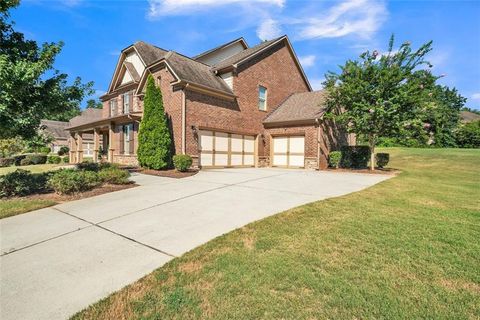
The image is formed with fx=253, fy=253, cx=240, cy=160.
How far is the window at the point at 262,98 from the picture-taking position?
18927 millimetres

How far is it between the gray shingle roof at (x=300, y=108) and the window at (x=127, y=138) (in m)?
9.62

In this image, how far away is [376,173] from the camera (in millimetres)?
13094

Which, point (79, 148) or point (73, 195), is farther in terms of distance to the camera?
point (79, 148)

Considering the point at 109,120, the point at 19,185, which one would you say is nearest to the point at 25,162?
the point at 109,120

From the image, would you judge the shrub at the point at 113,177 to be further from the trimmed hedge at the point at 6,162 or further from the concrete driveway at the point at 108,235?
the trimmed hedge at the point at 6,162

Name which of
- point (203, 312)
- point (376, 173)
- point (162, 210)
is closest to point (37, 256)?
point (162, 210)

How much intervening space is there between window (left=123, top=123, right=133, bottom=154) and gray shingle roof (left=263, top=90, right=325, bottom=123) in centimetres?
962

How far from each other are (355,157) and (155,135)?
12405 millimetres

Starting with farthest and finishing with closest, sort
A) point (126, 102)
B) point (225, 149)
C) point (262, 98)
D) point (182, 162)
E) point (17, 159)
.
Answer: point (17, 159) → point (126, 102) → point (262, 98) → point (225, 149) → point (182, 162)

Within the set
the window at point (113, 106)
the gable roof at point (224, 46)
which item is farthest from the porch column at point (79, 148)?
the gable roof at point (224, 46)

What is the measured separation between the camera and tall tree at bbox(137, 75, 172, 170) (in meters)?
13.8

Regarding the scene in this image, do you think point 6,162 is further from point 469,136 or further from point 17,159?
point 469,136

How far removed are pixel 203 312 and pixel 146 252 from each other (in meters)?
1.86

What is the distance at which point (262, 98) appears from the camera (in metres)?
19.2
